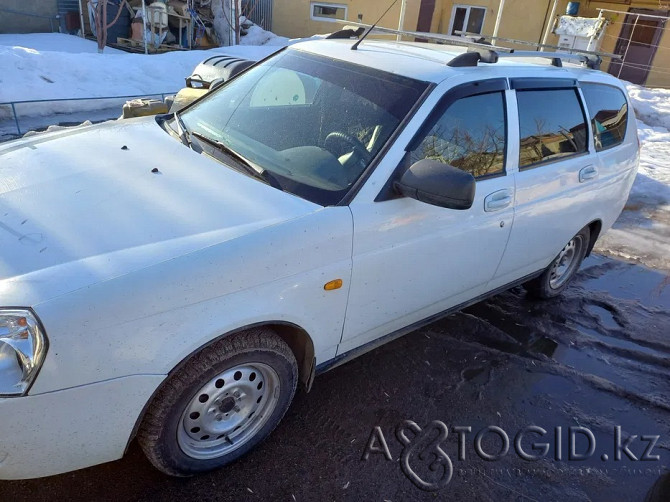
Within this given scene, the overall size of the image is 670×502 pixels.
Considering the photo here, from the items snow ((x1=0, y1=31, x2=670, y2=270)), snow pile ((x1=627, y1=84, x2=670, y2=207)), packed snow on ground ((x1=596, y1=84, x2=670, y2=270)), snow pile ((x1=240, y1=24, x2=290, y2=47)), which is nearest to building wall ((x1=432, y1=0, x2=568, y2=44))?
snow pile ((x1=627, y1=84, x2=670, y2=207))

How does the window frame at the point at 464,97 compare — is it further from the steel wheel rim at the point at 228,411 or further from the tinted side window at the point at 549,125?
the steel wheel rim at the point at 228,411

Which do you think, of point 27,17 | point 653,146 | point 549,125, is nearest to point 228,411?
point 549,125

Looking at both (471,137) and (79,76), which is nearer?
(471,137)

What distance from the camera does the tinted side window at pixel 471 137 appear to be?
275cm

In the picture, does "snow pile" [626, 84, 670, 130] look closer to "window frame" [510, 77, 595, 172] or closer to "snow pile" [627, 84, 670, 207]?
"snow pile" [627, 84, 670, 207]

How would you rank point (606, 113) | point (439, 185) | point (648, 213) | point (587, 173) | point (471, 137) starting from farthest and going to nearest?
1. point (648, 213)
2. point (606, 113)
3. point (587, 173)
4. point (471, 137)
5. point (439, 185)

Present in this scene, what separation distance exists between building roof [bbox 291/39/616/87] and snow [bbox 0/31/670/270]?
9.69 feet

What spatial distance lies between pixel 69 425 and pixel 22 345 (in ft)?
1.13

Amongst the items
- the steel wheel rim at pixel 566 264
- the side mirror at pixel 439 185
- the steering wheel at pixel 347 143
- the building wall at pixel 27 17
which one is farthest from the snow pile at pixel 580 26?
the building wall at pixel 27 17

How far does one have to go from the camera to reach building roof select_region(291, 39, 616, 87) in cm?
283

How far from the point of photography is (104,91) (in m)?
8.99

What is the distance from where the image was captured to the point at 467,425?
9.77 ft

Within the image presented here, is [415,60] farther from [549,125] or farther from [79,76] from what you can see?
[79,76]

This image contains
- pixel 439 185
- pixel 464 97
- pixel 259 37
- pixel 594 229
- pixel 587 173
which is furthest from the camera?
pixel 259 37
